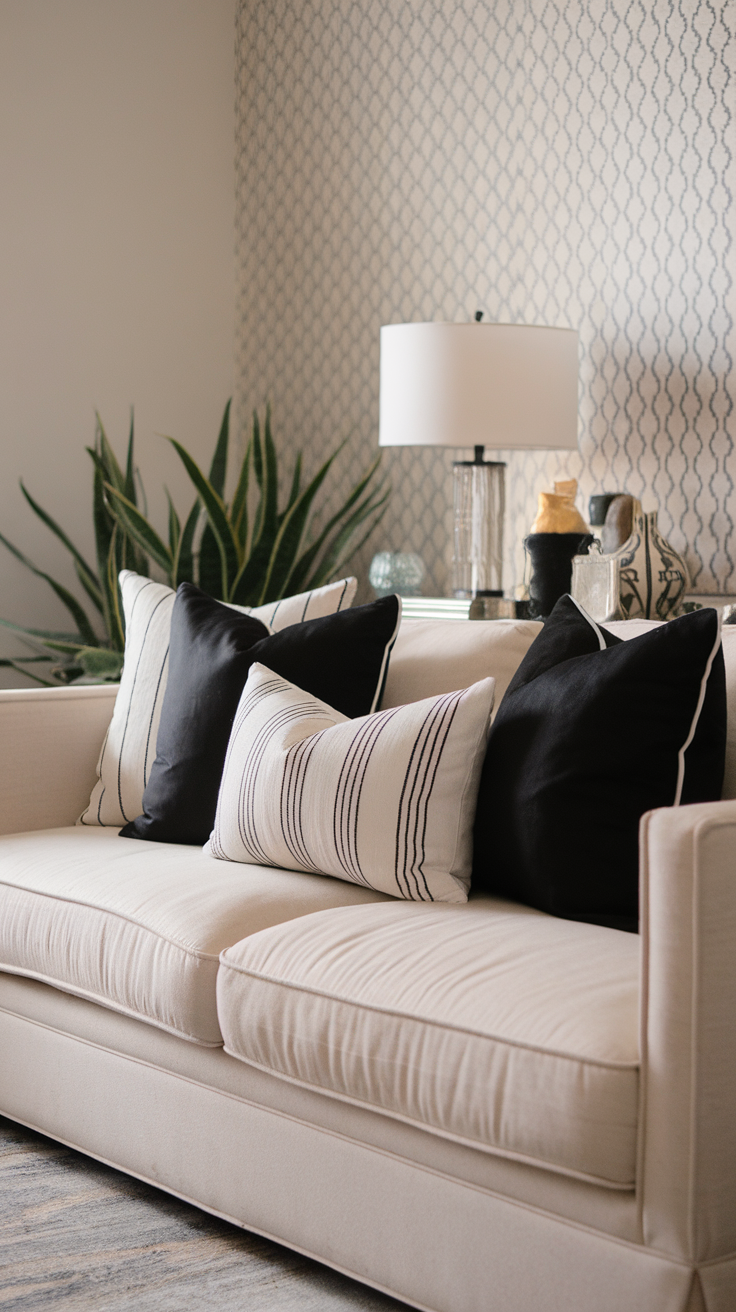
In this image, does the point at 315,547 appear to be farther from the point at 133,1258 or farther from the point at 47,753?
the point at 133,1258

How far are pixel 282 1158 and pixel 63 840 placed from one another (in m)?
0.85

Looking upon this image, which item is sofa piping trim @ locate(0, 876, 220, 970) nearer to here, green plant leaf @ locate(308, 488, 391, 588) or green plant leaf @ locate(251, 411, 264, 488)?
green plant leaf @ locate(308, 488, 391, 588)

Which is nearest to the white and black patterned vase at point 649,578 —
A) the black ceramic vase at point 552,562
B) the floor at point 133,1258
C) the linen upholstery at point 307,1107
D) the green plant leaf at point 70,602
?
the black ceramic vase at point 552,562

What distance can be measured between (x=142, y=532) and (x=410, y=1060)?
A: 2501 millimetres

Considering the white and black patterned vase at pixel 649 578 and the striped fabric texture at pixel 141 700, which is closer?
the striped fabric texture at pixel 141 700

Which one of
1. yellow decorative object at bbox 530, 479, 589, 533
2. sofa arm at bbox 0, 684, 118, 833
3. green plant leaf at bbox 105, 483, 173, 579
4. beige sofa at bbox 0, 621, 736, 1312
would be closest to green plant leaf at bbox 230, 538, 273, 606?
green plant leaf at bbox 105, 483, 173, 579

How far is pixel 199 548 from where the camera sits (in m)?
3.85

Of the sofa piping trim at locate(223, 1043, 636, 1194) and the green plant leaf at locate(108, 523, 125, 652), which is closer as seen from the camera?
the sofa piping trim at locate(223, 1043, 636, 1194)

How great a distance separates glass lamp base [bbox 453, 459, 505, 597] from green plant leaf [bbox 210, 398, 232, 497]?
2.96 feet

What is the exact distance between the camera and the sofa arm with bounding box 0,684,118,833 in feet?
8.00

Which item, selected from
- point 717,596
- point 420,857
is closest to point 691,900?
point 420,857

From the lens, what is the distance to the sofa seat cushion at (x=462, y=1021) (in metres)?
1.23

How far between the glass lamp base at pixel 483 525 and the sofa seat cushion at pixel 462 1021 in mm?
1699

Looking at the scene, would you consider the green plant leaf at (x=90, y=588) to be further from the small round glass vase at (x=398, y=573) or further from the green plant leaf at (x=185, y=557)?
the small round glass vase at (x=398, y=573)
